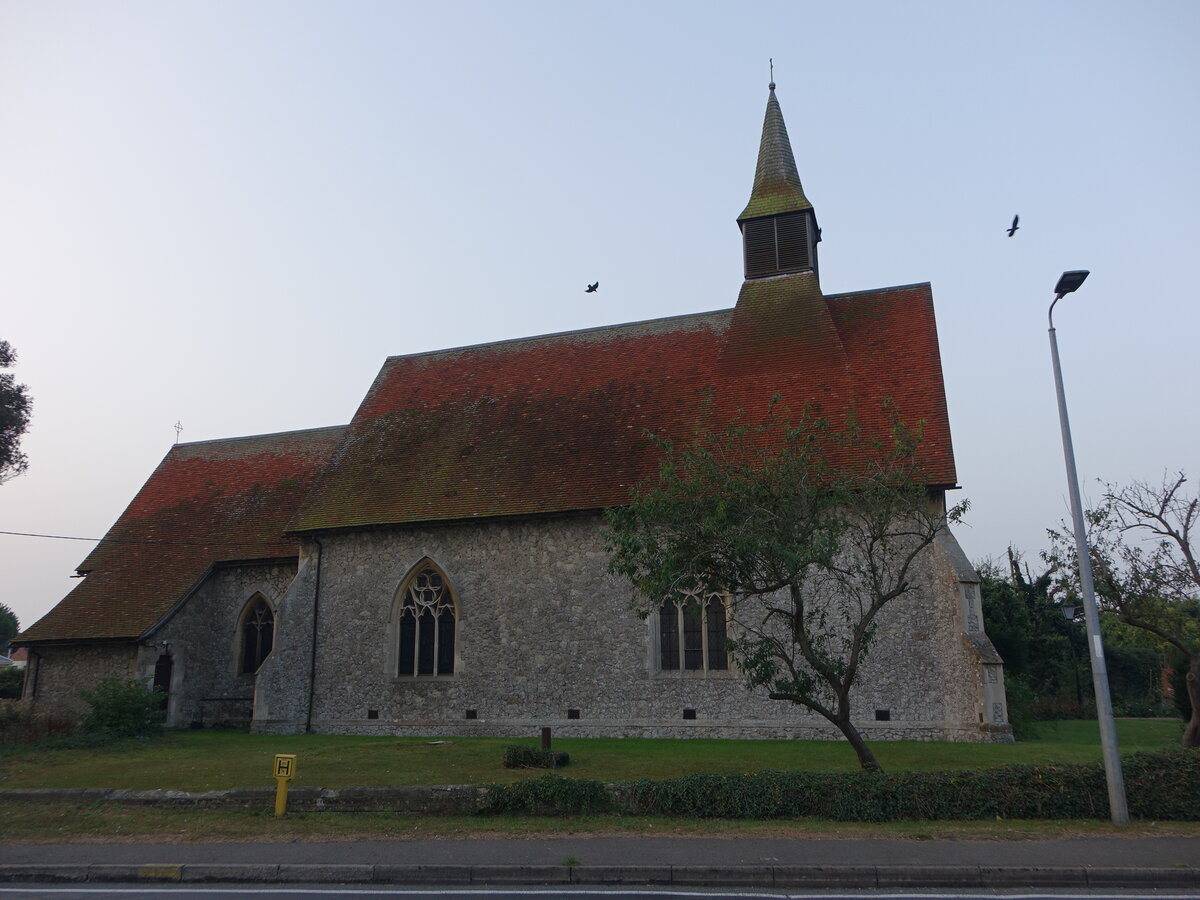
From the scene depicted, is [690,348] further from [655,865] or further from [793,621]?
[655,865]

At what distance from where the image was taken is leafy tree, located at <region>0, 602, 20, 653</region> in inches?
2729

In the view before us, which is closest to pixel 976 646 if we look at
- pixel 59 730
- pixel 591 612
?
pixel 591 612

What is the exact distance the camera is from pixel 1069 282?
36.8 ft

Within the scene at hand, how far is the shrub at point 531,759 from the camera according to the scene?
14438mm

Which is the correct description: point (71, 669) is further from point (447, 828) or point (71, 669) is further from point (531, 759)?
point (447, 828)

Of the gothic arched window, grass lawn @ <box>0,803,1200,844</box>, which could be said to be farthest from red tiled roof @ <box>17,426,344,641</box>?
grass lawn @ <box>0,803,1200,844</box>

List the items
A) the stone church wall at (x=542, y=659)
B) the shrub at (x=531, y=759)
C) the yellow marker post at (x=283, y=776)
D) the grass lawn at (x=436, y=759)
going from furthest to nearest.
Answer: the stone church wall at (x=542, y=659) → the shrub at (x=531, y=759) → the grass lawn at (x=436, y=759) → the yellow marker post at (x=283, y=776)

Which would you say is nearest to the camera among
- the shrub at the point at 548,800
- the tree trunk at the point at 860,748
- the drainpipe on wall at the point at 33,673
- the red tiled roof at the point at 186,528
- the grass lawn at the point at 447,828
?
the grass lawn at the point at 447,828

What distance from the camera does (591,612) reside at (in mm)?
20328

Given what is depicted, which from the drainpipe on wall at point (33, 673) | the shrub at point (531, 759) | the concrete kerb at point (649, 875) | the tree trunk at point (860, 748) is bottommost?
the concrete kerb at point (649, 875)

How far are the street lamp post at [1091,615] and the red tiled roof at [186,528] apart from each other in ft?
67.7

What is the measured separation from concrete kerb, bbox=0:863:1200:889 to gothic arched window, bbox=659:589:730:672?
36.5 ft

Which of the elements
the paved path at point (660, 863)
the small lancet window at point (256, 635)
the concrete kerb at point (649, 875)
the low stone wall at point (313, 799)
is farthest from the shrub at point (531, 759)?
the small lancet window at point (256, 635)

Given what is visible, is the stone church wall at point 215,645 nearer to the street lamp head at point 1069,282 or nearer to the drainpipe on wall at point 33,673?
the drainpipe on wall at point 33,673
